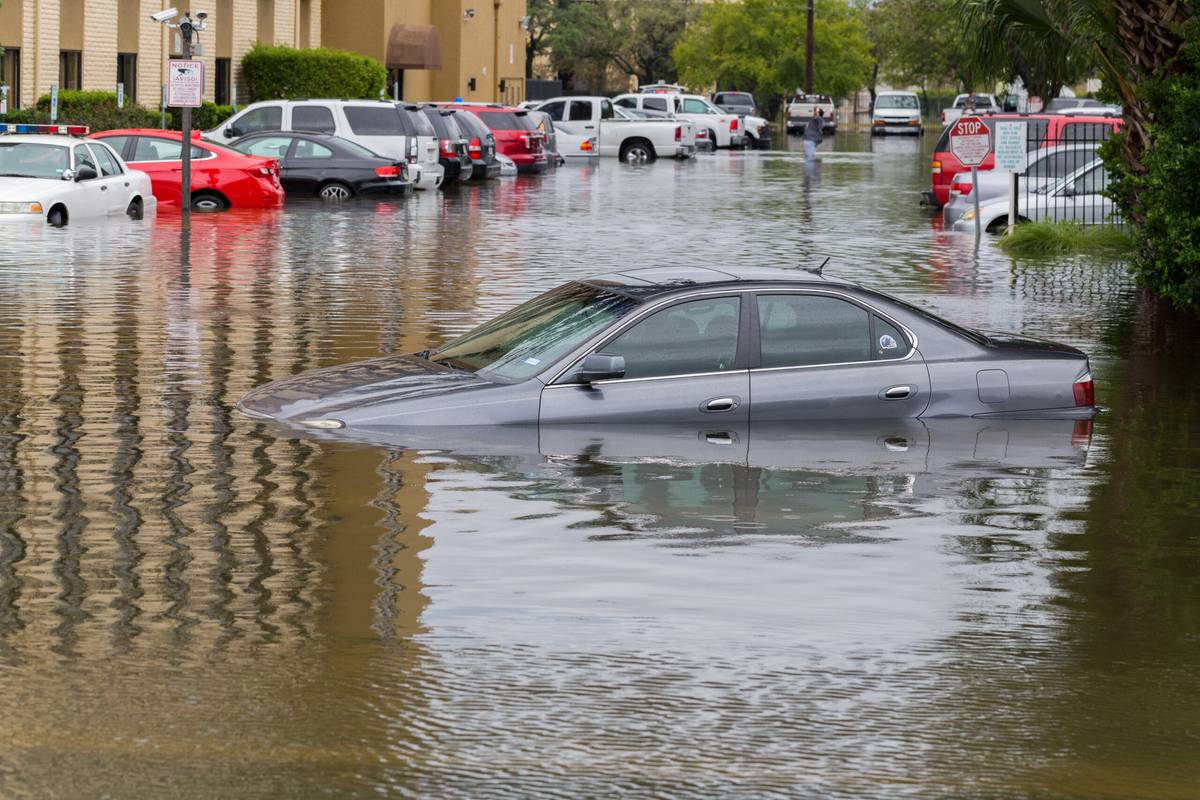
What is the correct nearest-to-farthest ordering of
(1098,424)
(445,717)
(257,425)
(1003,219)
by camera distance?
(445,717), (257,425), (1098,424), (1003,219)

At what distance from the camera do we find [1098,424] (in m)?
12.5

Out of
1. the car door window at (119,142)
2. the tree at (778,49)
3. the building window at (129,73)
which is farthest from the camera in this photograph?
the tree at (778,49)

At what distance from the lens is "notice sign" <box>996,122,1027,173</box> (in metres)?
25.8

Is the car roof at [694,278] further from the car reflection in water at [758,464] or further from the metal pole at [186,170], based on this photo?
the metal pole at [186,170]

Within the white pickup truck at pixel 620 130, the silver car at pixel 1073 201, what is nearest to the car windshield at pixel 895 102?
the white pickup truck at pixel 620 130

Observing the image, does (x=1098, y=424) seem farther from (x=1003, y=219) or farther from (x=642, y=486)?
(x=1003, y=219)

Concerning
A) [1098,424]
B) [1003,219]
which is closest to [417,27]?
[1003,219]

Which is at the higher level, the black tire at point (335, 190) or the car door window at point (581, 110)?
the car door window at point (581, 110)

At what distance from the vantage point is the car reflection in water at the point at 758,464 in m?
9.53

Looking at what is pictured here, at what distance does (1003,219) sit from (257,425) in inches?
712

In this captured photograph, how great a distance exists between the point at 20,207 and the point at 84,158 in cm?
128

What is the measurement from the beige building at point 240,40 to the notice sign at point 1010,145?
1736 centimetres

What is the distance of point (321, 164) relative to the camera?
33.5 m

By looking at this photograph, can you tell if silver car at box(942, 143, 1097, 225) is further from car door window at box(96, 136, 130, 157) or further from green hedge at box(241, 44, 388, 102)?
green hedge at box(241, 44, 388, 102)
